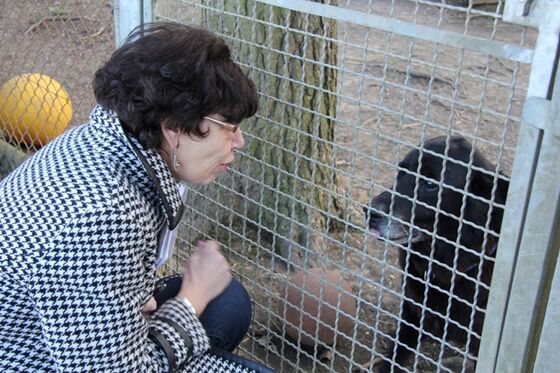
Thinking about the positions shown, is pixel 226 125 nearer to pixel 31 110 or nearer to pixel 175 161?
pixel 175 161

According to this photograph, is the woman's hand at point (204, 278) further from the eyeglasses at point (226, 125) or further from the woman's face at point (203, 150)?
the eyeglasses at point (226, 125)

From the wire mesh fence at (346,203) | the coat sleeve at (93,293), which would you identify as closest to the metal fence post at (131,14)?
the wire mesh fence at (346,203)

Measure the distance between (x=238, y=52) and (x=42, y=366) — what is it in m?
1.53

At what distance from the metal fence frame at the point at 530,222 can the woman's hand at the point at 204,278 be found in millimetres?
818

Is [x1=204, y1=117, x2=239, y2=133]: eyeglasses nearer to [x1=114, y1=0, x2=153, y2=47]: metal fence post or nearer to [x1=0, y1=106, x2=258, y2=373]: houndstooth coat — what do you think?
[x1=0, y1=106, x2=258, y2=373]: houndstooth coat

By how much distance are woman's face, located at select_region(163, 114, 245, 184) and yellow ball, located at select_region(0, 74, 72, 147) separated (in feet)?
9.58

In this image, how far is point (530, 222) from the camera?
183 cm

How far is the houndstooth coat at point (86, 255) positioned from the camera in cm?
181

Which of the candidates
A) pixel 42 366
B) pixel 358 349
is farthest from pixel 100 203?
pixel 358 349

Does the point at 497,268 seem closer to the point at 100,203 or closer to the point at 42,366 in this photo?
the point at 100,203

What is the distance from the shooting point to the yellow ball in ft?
16.0

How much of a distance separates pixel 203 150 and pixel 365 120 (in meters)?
3.83

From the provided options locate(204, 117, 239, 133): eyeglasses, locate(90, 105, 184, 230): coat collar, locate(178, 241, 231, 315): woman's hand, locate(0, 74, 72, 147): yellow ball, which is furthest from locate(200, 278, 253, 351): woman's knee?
locate(0, 74, 72, 147): yellow ball

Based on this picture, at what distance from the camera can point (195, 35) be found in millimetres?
2121
